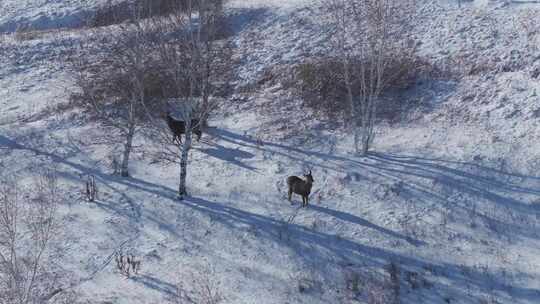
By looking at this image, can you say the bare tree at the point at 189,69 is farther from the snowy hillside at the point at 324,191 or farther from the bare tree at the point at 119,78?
the snowy hillside at the point at 324,191

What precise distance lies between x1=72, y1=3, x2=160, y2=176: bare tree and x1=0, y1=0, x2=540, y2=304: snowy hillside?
3.49 ft

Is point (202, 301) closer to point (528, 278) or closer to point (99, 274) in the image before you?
point (99, 274)

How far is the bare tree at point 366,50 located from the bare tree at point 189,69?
4917 mm

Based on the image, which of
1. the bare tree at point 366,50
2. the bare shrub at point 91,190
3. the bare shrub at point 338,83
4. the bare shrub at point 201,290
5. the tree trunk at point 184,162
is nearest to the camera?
the bare shrub at point 201,290

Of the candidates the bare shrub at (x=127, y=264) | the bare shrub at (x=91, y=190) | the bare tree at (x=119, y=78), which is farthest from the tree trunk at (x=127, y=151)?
the bare shrub at (x=127, y=264)

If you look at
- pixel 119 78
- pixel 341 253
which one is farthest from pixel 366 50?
pixel 341 253

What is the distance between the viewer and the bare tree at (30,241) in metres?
11.4

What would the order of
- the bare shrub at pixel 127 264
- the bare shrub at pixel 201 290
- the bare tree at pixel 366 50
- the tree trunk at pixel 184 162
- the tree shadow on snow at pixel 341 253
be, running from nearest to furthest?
the bare shrub at pixel 201 290 → the tree shadow on snow at pixel 341 253 → the bare shrub at pixel 127 264 → the tree trunk at pixel 184 162 → the bare tree at pixel 366 50

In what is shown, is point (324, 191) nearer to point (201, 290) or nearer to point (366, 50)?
point (201, 290)

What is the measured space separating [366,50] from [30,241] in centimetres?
1767

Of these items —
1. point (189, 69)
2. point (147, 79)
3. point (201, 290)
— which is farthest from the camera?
point (147, 79)

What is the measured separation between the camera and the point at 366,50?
25.8 meters

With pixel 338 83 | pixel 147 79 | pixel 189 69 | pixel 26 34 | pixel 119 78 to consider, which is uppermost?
pixel 189 69

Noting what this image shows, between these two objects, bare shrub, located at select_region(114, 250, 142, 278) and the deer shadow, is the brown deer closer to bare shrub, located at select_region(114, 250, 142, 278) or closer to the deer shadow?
the deer shadow
